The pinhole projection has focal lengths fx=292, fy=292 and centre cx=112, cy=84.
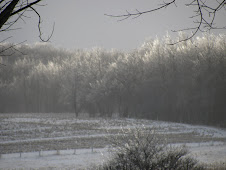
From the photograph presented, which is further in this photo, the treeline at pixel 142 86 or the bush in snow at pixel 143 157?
the treeline at pixel 142 86

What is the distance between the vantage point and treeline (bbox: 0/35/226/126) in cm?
4700

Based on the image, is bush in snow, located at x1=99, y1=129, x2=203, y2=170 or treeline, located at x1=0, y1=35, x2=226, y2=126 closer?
bush in snow, located at x1=99, y1=129, x2=203, y2=170

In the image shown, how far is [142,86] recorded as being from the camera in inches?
2280

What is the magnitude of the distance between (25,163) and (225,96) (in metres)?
34.3

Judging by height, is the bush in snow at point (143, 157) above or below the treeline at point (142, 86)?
below

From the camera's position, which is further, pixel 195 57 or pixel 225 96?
pixel 195 57

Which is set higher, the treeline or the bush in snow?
the treeline

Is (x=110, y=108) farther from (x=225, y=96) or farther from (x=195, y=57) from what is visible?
(x=225, y=96)

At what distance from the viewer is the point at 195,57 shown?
2012 inches

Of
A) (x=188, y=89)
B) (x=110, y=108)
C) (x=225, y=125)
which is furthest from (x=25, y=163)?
(x=110, y=108)

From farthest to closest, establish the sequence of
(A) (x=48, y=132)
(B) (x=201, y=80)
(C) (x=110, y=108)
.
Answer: (C) (x=110, y=108) < (B) (x=201, y=80) < (A) (x=48, y=132)

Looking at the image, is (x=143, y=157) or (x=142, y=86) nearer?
(x=143, y=157)

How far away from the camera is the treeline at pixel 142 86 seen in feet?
154

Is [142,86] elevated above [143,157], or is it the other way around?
[142,86]
